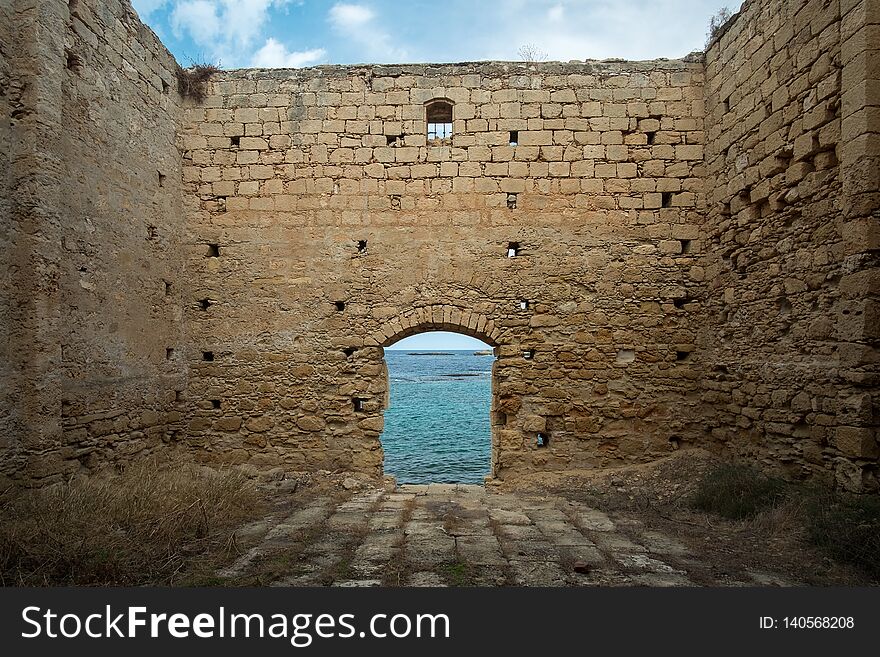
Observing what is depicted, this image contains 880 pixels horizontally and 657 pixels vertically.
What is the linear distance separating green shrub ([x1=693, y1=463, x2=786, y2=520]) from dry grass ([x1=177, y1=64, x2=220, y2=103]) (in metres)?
8.26

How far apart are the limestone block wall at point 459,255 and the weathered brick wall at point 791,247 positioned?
1.79 feet

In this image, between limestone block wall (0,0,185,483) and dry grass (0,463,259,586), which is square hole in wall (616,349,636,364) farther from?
limestone block wall (0,0,185,483)

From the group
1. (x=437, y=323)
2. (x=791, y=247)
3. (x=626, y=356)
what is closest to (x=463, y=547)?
(x=437, y=323)

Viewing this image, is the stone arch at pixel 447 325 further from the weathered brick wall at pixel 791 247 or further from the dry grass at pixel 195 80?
the dry grass at pixel 195 80

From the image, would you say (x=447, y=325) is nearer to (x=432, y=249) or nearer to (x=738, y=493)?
(x=432, y=249)

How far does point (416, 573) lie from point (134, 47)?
7076mm

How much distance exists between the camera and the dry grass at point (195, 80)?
766 cm

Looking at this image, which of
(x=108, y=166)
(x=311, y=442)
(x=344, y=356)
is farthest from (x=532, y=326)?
(x=108, y=166)

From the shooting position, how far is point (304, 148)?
297 inches

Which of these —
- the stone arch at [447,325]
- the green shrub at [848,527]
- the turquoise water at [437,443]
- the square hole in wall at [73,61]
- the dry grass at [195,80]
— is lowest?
the turquoise water at [437,443]

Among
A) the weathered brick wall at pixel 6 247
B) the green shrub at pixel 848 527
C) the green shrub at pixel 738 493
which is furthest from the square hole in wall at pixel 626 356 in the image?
the weathered brick wall at pixel 6 247

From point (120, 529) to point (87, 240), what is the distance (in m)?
3.27

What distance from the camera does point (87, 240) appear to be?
5.80 metres

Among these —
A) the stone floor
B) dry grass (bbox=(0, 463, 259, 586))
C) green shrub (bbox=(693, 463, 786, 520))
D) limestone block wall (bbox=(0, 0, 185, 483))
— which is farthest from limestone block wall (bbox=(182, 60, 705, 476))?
dry grass (bbox=(0, 463, 259, 586))
